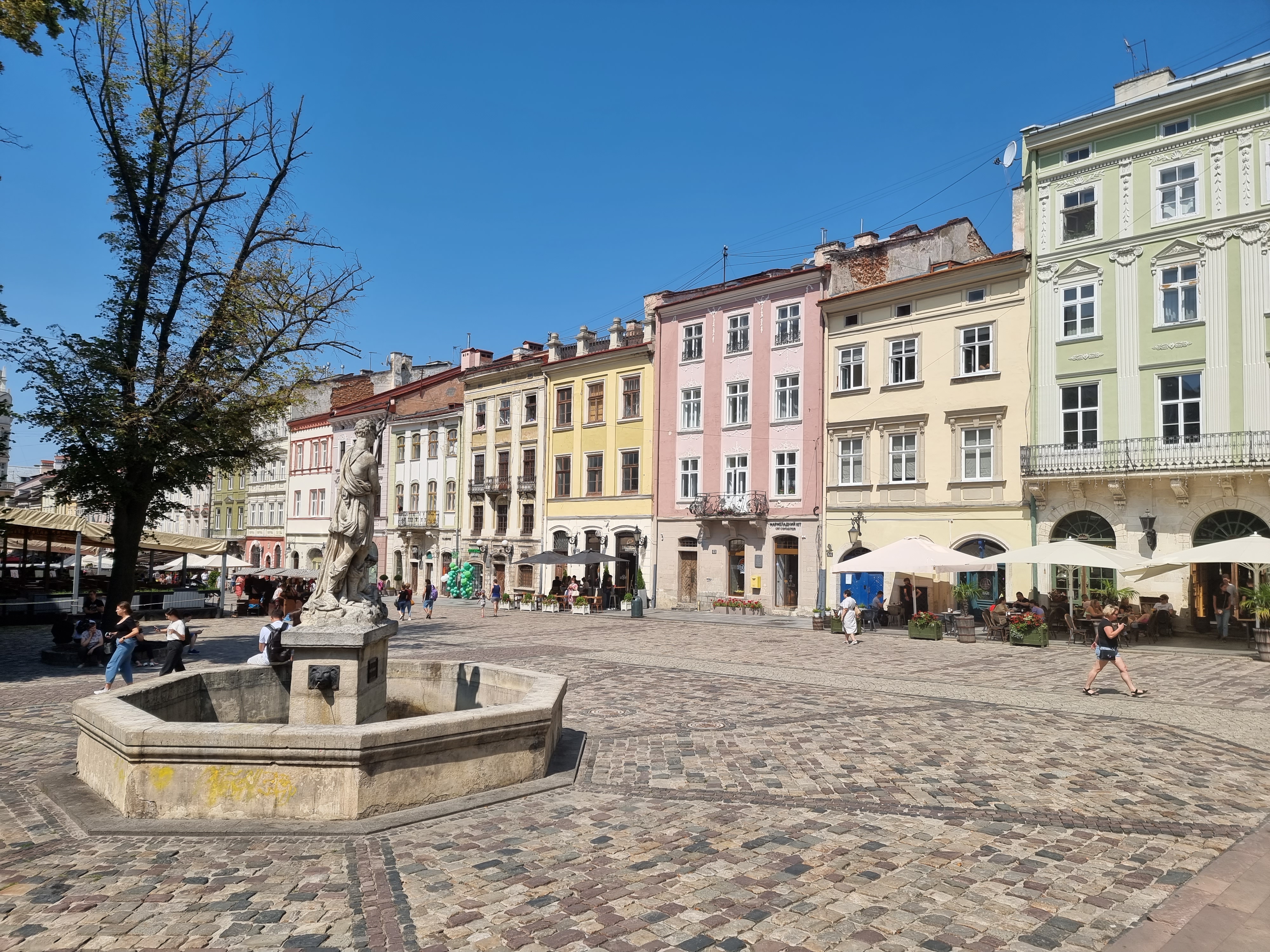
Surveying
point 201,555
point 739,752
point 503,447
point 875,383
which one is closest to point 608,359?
point 503,447

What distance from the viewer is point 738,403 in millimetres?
36375

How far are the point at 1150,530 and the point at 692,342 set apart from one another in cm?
1951

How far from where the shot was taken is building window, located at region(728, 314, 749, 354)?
36.2 meters

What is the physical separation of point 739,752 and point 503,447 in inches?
1488

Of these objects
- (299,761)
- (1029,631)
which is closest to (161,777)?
(299,761)

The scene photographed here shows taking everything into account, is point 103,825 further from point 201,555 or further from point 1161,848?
point 201,555

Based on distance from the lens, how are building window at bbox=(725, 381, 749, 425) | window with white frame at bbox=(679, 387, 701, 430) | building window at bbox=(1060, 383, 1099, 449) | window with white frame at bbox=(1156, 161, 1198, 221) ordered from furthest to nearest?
window with white frame at bbox=(679, 387, 701, 430) < building window at bbox=(725, 381, 749, 425) < building window at bbox=(1060, 383, 1099, 449) < window with white frame at bbox=(1156, 161, 1198, 221)

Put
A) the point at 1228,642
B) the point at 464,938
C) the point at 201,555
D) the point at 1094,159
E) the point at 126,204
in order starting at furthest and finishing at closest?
1. the point at 201,555
2. the point at 1094,159
3. the point at 1228,642
4. the point at 126,204
5. the point at 464,938

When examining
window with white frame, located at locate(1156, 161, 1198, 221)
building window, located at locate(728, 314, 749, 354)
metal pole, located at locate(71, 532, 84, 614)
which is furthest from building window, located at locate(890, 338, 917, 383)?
metal pole, located at locate(71, 532, 84, 614)

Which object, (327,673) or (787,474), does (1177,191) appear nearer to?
(787,474)

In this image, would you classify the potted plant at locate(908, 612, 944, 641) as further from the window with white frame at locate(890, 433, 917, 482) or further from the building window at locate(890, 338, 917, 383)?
the building window at locate(890, 338, 917, 383)

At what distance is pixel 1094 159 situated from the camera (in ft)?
89.4

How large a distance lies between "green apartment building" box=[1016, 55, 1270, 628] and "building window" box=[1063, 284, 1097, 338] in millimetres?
45

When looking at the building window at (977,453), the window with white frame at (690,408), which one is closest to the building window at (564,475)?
the window with white frame at (690,408)
